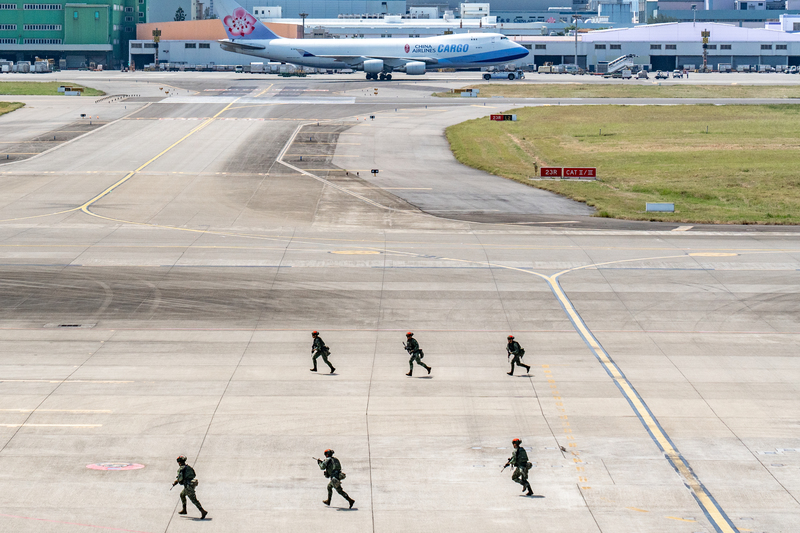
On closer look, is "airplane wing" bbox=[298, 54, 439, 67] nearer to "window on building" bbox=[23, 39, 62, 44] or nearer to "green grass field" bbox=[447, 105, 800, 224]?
"green grass field" bbox=[447, 105, 800, 224]

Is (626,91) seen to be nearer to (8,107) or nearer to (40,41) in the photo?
(8,107)

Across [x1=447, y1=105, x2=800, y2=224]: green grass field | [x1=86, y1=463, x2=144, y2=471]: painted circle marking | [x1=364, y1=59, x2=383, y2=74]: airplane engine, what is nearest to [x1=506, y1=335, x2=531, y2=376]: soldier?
[x1=86, y1=463, x2=144, y2=471]: painted circle marking

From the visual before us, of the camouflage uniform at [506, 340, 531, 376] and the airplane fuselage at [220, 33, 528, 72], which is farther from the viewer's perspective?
the airplane fuselage at [220, 33, 528, 72]

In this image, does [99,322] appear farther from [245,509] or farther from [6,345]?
[245,509]

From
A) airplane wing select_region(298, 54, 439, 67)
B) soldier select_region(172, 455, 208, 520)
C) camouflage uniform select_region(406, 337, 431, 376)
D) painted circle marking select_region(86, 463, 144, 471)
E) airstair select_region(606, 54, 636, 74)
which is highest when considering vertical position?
airstair select_region(606, 54, 636, 74)

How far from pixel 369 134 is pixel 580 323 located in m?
59.4

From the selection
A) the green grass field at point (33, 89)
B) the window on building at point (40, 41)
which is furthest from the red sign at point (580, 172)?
the window on building at point (40, 41)

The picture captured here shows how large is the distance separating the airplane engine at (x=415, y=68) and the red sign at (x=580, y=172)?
283ft

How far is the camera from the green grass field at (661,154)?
63.0m

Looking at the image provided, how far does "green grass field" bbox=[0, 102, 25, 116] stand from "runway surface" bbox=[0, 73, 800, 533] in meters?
45.0

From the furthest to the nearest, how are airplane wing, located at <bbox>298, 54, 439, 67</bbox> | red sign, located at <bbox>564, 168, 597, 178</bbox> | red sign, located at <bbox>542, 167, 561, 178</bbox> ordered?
1. airplane wing, located at <bbox>298, 54, 439, 67</bbox>
2. red sign, located at <bbox>542, 167, 561, 178</bbox>
3. red sign, located at <bbox>564, 168, 597, 178</bbox>

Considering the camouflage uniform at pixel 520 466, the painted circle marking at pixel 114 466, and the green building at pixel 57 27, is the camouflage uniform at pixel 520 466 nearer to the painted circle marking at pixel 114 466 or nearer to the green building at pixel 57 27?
the painted circle marking at pixel 114 466

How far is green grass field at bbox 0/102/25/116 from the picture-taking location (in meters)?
106

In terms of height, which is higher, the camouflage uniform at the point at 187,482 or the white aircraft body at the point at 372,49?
the white aircraft body at the point at 372,49
